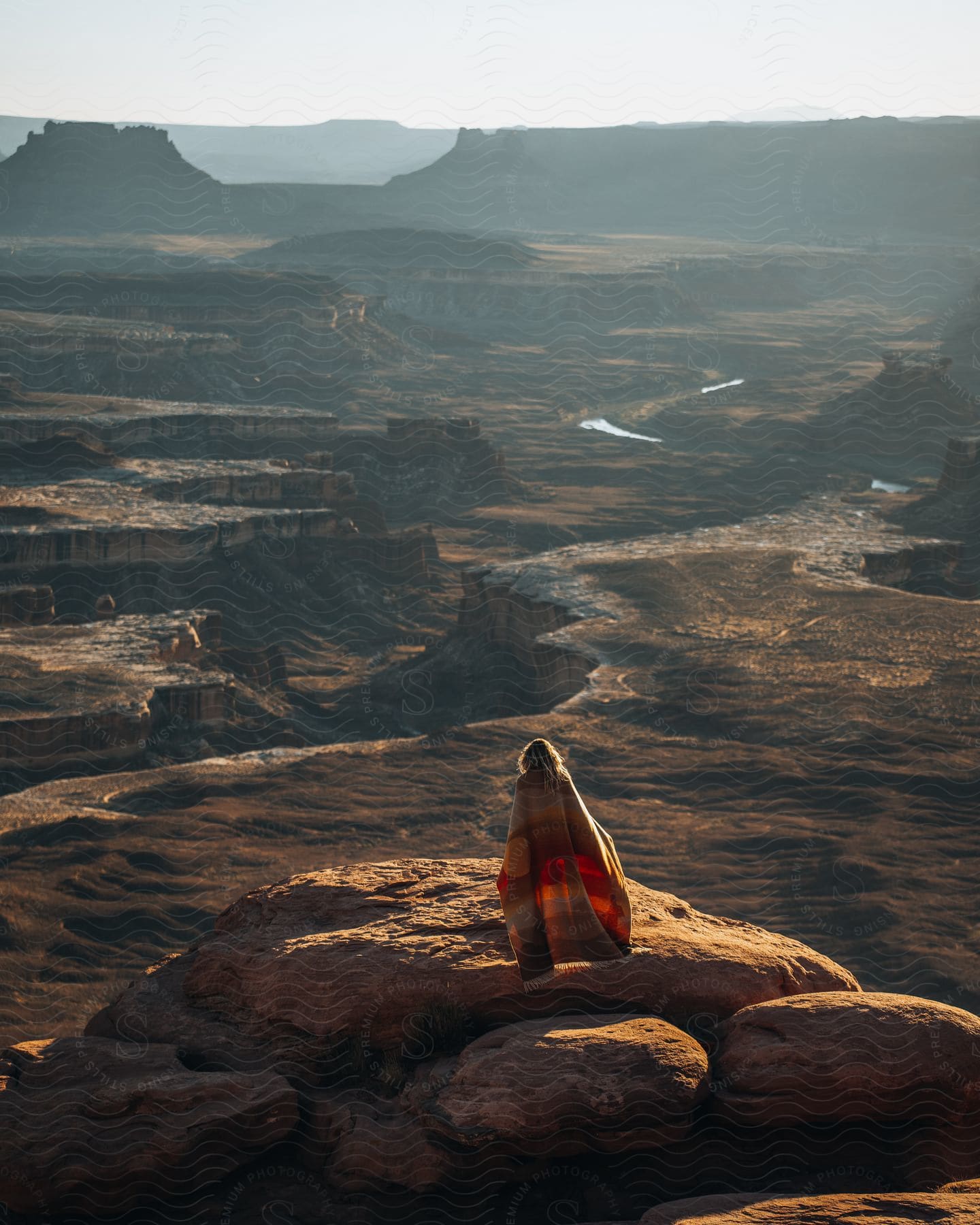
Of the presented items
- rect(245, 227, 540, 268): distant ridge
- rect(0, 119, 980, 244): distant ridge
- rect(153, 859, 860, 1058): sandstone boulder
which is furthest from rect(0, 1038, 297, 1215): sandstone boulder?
rect(0, 119, 980, 244): distant ridge

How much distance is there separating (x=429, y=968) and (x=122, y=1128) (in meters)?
1.46

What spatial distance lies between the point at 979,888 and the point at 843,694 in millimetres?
5877

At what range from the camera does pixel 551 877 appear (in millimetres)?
5988

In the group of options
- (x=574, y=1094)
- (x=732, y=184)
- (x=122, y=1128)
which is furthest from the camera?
(x=732, y=184)

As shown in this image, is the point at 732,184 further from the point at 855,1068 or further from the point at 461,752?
the point at 855,1068

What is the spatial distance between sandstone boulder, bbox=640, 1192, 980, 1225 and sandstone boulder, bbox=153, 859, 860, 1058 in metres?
1.16

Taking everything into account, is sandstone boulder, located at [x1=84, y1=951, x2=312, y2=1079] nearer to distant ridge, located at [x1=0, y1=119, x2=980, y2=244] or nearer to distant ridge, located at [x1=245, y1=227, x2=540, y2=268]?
distant ridge, located at [x1=245, y1=227, x2=540, y2=268]

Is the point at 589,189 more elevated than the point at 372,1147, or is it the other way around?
the point at 589,189

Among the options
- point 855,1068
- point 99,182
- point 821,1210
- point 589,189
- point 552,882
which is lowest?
point 821,1210

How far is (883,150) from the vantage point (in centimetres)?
10412

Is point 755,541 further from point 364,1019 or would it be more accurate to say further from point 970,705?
point 364,1019

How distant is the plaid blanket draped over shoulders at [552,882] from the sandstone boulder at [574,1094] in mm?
482

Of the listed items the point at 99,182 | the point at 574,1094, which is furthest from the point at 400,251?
the point at 574,1094

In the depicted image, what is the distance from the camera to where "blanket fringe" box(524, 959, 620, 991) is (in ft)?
19.6
